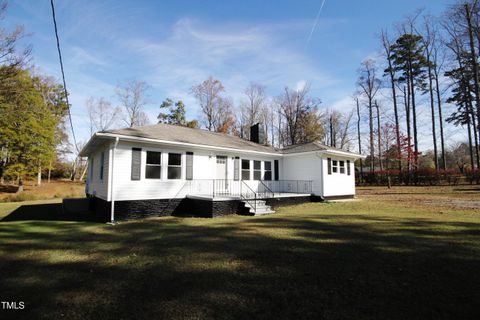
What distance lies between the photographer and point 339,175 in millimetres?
15344

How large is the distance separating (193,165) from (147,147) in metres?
2.28

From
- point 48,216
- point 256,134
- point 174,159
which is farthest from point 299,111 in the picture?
point 48,216

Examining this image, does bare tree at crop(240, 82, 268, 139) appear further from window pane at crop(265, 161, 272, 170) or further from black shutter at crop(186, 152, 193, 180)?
black shutter at crop(186, 152, 193, 180)

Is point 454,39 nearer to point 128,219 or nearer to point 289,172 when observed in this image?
point 289,172

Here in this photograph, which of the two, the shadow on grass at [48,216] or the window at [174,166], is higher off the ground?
the window at [174,166]

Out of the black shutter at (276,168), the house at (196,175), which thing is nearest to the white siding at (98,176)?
the house at (196,175)

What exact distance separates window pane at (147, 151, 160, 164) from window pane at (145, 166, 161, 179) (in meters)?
0.25

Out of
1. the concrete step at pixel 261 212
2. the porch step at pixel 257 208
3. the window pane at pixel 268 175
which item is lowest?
the concrete step at pixel 261 212

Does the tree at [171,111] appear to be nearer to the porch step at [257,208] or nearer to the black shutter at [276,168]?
the black shutter at [276,168]

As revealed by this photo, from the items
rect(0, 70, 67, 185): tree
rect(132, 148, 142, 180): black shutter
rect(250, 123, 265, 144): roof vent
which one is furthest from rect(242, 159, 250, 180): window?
rect(0, 70, 67, 185): tree

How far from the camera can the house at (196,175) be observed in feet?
30.5

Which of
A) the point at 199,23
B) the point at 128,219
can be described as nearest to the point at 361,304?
the point at 128,219

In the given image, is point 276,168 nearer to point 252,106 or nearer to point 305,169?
point 305,169

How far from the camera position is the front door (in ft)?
40.2
